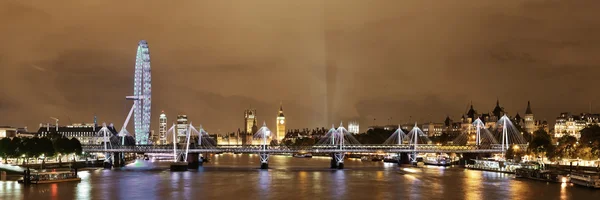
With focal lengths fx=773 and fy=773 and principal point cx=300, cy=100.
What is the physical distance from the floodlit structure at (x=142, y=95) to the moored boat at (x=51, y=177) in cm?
4924

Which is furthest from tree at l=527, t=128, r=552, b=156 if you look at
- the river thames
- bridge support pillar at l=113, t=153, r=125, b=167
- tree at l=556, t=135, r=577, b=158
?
bridge support pillar at l=113, t=153, r=125, b=167

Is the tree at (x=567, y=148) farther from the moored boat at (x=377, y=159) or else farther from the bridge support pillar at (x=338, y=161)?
the moored boat at (x=377, y=159)

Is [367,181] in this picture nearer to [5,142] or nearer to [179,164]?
[179,164]

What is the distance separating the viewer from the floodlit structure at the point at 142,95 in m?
122

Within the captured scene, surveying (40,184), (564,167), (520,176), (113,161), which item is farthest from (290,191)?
(113,161)

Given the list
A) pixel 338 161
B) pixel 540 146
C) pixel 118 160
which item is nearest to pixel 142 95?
pixel 118 160

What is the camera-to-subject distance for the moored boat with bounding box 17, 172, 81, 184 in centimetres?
6844

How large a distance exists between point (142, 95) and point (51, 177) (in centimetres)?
5650

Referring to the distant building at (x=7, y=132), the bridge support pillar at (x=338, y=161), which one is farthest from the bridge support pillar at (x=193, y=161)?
the distant building at (x=7, y=132)

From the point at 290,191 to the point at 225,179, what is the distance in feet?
57.9

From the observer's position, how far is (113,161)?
116 meters

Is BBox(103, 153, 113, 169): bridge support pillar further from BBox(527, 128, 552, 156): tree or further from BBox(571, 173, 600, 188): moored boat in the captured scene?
BBox(571, 173, 600, 188): moored boat

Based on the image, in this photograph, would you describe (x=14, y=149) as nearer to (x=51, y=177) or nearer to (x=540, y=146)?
(x=51, y=177)

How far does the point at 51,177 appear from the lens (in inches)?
2783
